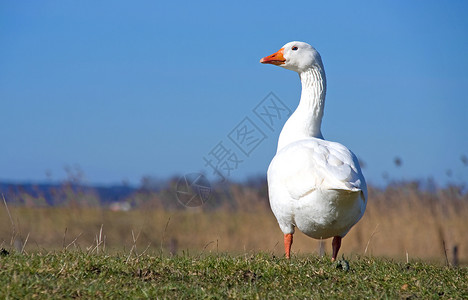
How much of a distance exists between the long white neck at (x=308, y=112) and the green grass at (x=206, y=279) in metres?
2.14

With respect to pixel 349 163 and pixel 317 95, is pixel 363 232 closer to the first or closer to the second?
pixel 317 95

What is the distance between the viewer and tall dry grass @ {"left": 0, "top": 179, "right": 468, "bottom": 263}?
534 inches

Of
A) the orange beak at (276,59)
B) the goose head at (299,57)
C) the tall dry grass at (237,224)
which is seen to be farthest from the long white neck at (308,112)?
the tall dry grass at (237,224)

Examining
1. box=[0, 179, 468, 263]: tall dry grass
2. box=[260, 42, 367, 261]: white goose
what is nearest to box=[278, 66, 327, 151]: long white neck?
box=[260, 42, 367, 261]: white goose

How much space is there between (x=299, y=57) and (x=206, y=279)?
4.05m

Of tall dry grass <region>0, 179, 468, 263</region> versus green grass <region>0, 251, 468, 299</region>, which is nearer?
green grass <region>0, 251, 468, 299</region>

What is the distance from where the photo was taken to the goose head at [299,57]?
8508mm

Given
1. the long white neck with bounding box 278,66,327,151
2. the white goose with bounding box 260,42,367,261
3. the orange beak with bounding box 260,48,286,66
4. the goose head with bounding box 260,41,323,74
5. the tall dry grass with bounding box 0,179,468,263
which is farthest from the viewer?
the tall dry grass with bounding box 0,179,468,263

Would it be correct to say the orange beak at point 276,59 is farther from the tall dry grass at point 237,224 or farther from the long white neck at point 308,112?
the tall dry grass at point 237,224

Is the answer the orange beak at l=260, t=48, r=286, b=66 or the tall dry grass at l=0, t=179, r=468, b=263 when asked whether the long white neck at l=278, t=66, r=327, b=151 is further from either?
the tall dry grass at l=0, t=179, r=468, b=263

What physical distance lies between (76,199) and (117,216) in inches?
124

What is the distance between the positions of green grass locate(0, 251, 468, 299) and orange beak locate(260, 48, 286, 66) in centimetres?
338

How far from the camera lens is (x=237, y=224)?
51.1 feet

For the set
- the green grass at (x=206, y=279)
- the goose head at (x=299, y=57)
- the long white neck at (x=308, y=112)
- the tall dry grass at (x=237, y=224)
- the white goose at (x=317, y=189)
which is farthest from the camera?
the tall dry grass at (x=237, y=224)
